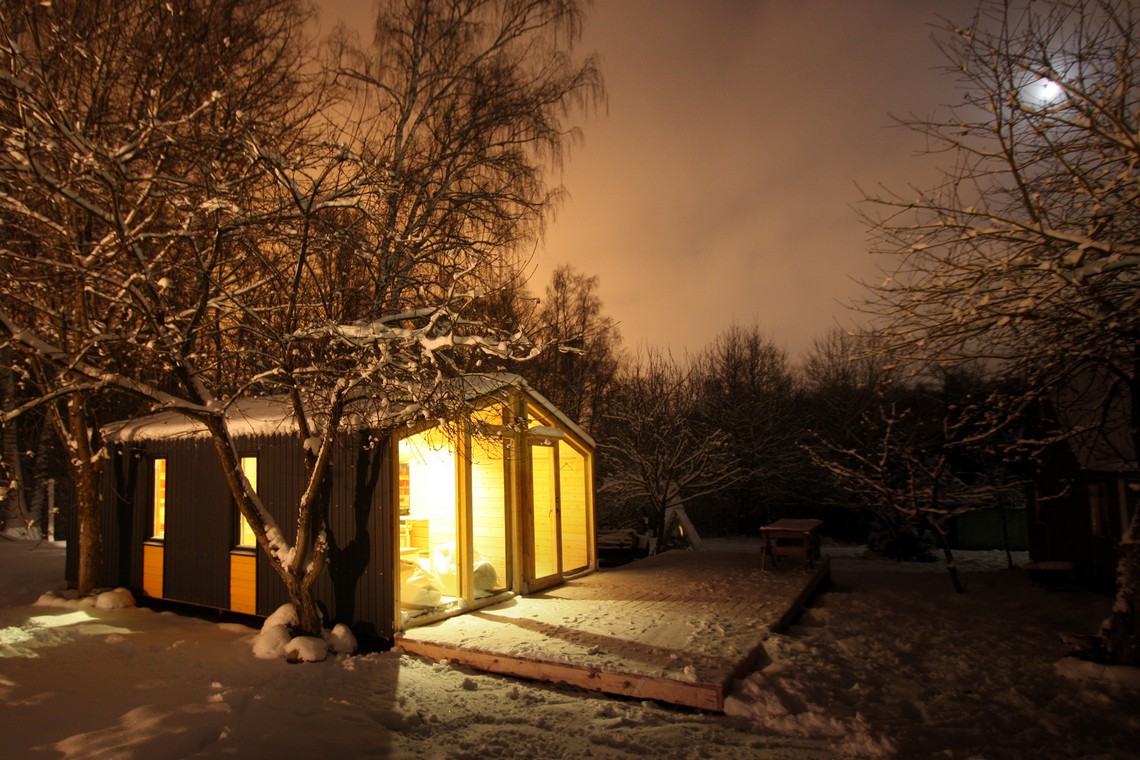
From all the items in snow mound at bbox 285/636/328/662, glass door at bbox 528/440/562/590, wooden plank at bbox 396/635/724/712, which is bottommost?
wooden plank at bbox 396/635/724/712

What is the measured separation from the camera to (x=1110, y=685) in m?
5.32

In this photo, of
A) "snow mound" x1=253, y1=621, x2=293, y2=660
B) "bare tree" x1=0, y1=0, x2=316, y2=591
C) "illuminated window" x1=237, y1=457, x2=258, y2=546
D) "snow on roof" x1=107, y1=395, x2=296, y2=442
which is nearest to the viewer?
"bare tree" x1=0, y1=0, x2=316, y2=591

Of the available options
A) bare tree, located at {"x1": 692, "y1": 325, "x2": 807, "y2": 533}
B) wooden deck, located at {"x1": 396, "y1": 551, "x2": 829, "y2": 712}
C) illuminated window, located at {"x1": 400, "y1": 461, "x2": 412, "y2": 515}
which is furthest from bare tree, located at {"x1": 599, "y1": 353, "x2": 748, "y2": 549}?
illuminated window, located at {"x1": 400, "y1": 461, "x2": 412, "y2": 515}

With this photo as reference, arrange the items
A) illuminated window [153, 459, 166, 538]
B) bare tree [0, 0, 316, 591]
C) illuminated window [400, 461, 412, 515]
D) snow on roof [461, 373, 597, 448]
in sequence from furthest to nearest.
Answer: illuminated window [400, 461, 412, 515], illuminated window [153, 459, 166, 538], snow on roof [461, 373, 597, 448], bare tree [0, 0, 316, 591]

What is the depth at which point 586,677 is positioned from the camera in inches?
217

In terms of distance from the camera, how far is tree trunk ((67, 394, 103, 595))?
894 cm

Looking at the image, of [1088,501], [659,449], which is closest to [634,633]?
[1088,501]

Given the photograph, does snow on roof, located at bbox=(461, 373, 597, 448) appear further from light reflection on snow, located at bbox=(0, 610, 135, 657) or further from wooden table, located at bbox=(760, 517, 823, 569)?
light reflection on snow, located at bbox=(0, 610, 135, 657)

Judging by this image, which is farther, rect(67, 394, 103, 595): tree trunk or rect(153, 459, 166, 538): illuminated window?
rect(153, 459, 166, 538): illuminated window

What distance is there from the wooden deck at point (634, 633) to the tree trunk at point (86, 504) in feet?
18.0

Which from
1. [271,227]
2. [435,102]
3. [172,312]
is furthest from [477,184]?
[172,312]

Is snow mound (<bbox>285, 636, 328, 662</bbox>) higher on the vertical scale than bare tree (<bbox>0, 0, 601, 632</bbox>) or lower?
lower

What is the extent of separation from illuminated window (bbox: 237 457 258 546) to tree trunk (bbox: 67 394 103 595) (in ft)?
7.88

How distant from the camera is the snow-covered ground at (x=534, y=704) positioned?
4250 mm
